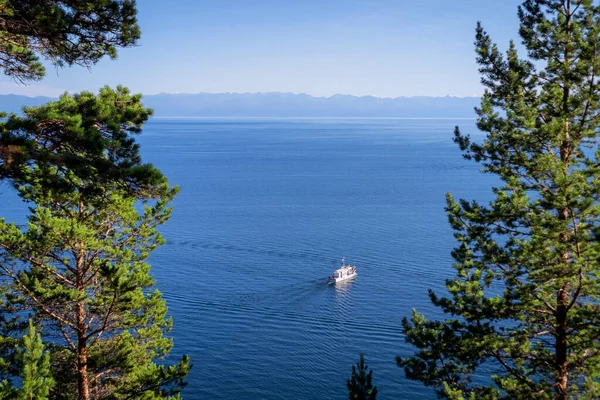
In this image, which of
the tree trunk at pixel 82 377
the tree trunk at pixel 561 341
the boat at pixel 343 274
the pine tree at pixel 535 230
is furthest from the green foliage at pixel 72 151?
the boat at pixel 343 274

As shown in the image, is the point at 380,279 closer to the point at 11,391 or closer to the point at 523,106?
the point at 523,106

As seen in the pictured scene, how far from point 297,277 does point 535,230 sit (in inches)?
1429

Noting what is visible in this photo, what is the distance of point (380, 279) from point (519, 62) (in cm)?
3548

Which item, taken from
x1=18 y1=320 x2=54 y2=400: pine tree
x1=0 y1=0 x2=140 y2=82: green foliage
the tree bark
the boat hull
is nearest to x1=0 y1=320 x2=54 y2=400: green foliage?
x1=18 y1=320 x2=54 y2=400: pine tree

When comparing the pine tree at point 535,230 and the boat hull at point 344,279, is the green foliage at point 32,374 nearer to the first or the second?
the pine tree at point 535,230

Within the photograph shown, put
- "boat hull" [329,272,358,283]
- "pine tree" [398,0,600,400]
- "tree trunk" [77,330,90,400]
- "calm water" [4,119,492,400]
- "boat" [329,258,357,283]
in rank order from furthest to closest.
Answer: "boat" [329,258,357,283], "boat hull" [329,272,358,283], "calm water" [4,119,492,400], "tree trunk" [77,330,90,400], "pine tree" [398,0,600,400]

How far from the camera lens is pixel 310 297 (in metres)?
41.6

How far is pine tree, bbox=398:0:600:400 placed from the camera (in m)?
9.63

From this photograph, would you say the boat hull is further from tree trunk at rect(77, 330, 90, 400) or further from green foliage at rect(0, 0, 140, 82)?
green foliage at rect(0, 0, 140, 82)

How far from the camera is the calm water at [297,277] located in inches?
1230

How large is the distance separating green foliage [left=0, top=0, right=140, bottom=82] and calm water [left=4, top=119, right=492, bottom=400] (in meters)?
24.4

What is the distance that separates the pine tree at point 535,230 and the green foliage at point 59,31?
8.15m

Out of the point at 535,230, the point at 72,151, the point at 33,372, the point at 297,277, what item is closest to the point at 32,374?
the point at 33,372

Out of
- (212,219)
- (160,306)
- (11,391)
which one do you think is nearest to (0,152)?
(11,391)
